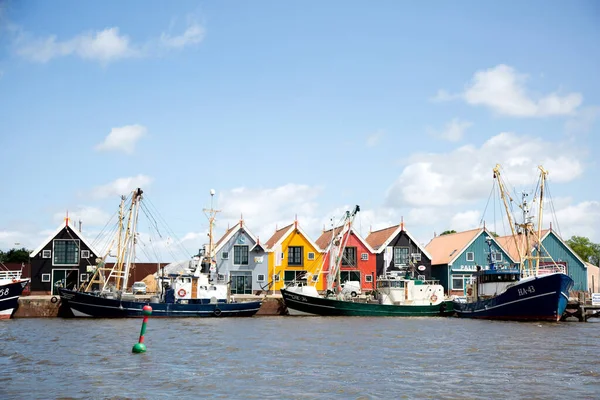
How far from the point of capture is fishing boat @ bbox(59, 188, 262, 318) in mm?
52594

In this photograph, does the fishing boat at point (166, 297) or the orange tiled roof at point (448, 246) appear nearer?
the fishing boat at point (166, 297)

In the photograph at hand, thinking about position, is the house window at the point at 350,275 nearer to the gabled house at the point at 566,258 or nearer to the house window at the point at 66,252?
the gabled house at the point at 566,258

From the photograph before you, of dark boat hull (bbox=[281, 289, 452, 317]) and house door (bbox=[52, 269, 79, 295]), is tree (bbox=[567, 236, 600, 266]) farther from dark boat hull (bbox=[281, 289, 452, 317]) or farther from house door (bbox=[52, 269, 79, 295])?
house door (bbox=[52, 269, 79, 295])

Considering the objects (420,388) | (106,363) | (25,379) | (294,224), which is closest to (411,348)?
(420,388)

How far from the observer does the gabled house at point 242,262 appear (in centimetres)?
7088

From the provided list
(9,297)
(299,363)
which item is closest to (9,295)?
(9,297)

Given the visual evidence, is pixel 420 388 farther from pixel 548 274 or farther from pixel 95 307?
pixel 95 307

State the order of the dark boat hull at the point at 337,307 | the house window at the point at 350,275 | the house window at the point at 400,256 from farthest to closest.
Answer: the house window at the point at 400,256 < the house window at the point at 350,275 < the dark boat hull at the point at 337,307

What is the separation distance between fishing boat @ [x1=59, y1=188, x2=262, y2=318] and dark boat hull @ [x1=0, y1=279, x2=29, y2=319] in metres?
3.32

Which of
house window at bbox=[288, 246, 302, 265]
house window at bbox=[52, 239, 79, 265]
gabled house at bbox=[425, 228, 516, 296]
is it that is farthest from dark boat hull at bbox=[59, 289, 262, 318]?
gabled house at bbox=[425, 228, 516, 296]

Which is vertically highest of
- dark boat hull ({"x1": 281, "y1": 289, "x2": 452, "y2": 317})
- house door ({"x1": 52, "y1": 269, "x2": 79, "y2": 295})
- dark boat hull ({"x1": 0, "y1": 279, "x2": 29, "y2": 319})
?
house door ({"x1": 52, "y1": 269, "x2": 79, "y2": 295})

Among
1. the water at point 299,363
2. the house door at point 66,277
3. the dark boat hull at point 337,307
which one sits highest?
the house door at point 66,277

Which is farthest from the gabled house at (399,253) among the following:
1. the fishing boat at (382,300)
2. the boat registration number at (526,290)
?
the boat registration number at (526,290)

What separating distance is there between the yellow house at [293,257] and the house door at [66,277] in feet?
63.7
